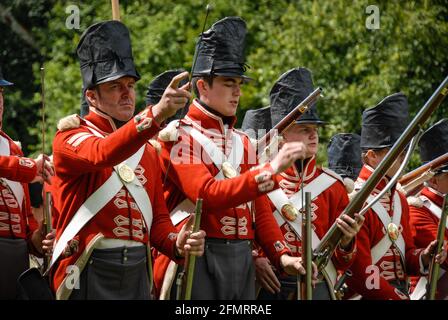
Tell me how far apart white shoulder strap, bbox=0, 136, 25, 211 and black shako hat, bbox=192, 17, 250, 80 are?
1294 mm

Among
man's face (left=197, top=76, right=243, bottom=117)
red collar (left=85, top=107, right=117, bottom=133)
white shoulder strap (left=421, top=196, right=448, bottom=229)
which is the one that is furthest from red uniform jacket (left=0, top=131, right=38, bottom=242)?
white shoulder strap (left=421, top=196, right=448, bottom=229)

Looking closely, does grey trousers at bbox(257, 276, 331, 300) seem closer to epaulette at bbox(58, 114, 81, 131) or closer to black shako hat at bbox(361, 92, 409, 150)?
black shako hat at bbox(361, 92, 409, 150)

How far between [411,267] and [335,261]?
3.13ft

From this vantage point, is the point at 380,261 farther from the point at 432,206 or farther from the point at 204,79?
the point at 204,79

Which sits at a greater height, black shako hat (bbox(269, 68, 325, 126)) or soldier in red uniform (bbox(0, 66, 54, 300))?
black shako hat (bbox(269, 68, 325, 126))

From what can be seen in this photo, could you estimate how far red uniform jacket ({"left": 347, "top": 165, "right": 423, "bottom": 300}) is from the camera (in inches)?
333

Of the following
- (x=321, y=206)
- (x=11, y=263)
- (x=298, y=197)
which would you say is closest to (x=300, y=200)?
(x=298, y=197)

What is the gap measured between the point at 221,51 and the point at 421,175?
2729 mm

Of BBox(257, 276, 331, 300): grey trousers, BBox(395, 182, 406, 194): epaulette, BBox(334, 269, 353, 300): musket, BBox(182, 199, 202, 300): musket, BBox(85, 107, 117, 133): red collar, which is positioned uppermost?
BBox(85, 107, 117, 133): red collar

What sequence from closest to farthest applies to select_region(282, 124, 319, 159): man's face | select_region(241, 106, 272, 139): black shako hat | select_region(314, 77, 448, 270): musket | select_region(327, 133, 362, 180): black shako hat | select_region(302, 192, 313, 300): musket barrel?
select_region(302, 192, 313, 300): musket barrel
select_region(314, 77, 448, 270): musket
select_region(282, 124, 319, 159): man's face
select_region(241, 106, 272, 139): black shako hat
select_region(327, 133, 362, 180): black shako hat

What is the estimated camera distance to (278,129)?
25.7 ft

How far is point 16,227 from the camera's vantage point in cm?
764

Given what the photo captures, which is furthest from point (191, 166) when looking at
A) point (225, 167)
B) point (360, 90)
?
point (360, 90)
